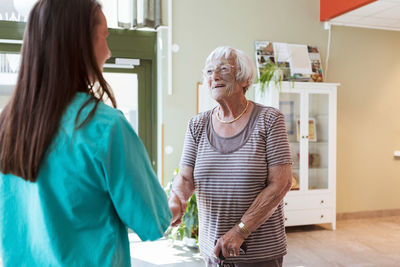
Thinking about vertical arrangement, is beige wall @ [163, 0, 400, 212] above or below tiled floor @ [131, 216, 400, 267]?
above

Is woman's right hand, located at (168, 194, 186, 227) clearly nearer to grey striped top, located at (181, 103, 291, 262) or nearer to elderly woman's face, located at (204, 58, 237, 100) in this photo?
grey striped top, located at (181, 103, 291, 262)

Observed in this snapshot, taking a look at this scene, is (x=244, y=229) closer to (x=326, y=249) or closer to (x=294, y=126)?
(x=326, y=249)

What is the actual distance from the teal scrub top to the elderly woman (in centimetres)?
69

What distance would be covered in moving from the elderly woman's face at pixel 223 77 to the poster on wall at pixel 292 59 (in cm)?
317

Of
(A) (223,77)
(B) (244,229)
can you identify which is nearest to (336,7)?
(A) (223,77)

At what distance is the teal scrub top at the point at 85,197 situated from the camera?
77cm

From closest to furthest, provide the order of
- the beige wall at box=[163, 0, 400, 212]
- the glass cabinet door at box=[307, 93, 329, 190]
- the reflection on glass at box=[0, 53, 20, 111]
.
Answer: the reflection on glass at box=[0, 53, 20, 111]
the beige wall at box=[163, 0, 400, 212]
the glass cabinet door at box=[307, 93, 329, 190]

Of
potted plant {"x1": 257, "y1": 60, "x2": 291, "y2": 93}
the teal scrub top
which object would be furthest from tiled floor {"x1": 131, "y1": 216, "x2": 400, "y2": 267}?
the teal scrub top

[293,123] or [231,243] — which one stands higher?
[293,123]

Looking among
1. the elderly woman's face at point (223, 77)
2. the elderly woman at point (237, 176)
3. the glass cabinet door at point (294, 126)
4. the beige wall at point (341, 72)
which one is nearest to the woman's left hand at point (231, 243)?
the elderly woman at point (237, 176)

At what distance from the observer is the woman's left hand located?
1440mm

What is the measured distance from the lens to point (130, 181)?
796mm

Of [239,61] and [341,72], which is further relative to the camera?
[341,72]

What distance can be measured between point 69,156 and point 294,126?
4.22 metres
